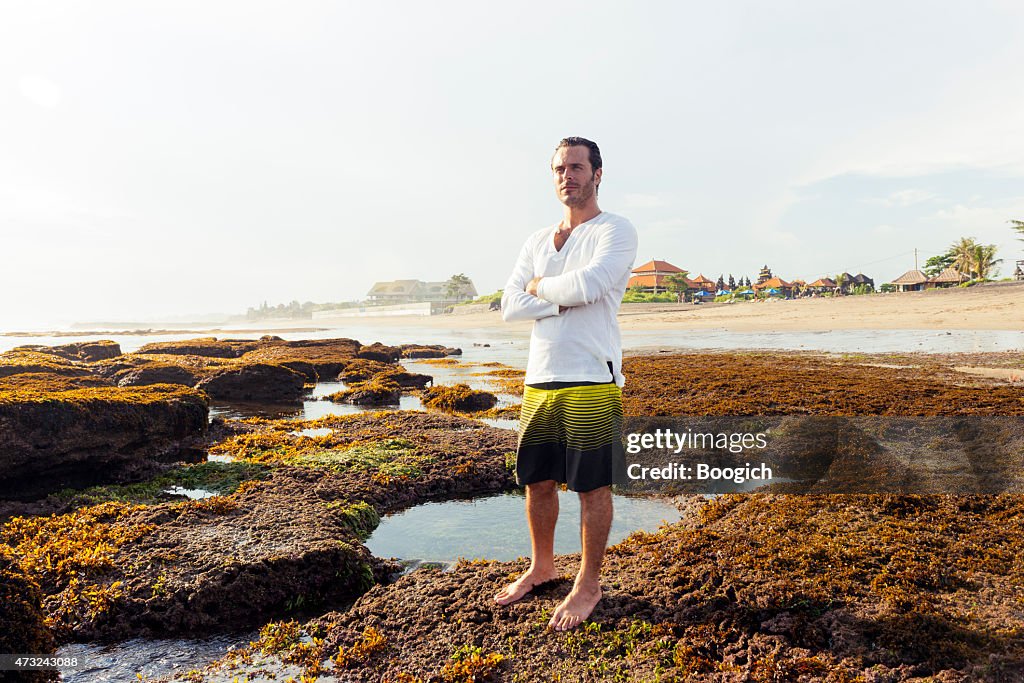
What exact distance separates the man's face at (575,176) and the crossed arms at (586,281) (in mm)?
276

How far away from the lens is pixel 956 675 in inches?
104

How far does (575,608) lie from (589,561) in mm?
261

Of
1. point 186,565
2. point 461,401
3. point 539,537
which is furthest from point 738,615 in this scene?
point 461,401

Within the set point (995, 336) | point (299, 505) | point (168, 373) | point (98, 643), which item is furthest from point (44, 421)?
point (995, 336)

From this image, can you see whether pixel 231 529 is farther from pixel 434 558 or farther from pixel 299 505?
pixel 434 558

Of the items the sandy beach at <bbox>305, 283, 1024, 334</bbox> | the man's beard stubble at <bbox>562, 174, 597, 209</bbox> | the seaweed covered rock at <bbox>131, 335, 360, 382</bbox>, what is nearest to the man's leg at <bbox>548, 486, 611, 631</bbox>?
the man's beard stubble at <bbox>562, 174, 597, 209</bbox>

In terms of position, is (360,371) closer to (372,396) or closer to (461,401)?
(372,396)

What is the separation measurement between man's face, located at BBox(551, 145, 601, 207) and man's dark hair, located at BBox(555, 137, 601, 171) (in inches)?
0.7

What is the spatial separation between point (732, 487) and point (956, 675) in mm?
3702

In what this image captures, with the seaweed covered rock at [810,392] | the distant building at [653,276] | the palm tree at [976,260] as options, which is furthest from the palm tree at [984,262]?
the seaweed covered rock at [810,392]

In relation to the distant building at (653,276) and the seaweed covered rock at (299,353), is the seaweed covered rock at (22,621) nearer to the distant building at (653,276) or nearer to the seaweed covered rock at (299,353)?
the seaweed covered rock at (299,353)

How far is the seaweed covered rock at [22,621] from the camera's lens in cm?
275

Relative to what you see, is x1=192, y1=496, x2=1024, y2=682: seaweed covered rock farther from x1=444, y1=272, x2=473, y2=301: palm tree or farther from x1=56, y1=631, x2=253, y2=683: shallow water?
x1=444, y1=272, x2=473, y2=301: palm tree

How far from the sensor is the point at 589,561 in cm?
340
